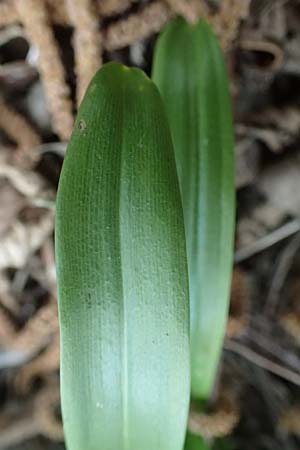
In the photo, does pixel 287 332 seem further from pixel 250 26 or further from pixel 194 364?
pixel 250 26

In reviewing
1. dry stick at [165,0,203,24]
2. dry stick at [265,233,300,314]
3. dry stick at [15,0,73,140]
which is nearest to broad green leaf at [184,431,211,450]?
dry stick at [265,233,300,314]

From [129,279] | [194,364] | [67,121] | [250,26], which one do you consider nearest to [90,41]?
[67,121]

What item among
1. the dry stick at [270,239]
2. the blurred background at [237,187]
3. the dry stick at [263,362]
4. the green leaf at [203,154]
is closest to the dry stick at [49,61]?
the blurred background at [237,187]

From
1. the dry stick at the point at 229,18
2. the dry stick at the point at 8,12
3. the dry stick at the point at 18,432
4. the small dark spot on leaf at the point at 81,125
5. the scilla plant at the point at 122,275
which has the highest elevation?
the dry stick at the point at 8,12

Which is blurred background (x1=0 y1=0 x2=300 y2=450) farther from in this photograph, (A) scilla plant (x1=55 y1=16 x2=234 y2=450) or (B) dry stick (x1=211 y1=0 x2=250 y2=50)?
(A) scilla plant (x1=55 y1=16 x2=234 y2=450)

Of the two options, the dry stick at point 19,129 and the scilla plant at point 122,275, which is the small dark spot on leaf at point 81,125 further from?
the dry stick at point 19,129

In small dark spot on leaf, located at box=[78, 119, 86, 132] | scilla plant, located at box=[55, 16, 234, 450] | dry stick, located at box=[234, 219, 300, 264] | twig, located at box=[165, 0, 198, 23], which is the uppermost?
twig, located at box=[165, 0, 198, 23]
